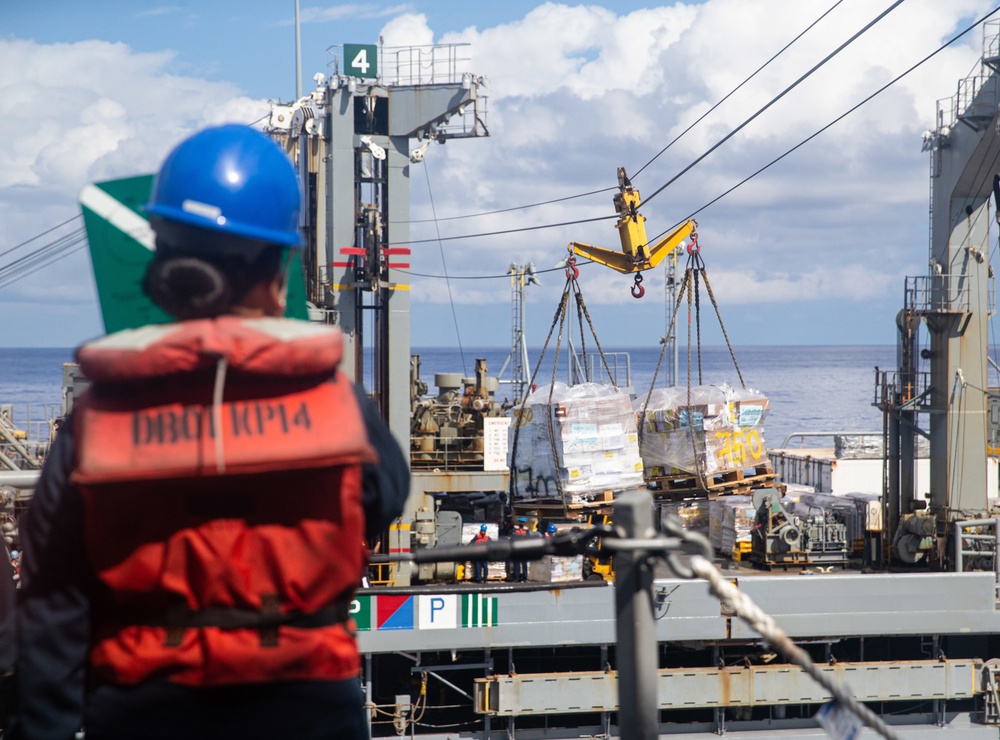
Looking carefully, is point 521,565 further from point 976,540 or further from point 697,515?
point 976,540

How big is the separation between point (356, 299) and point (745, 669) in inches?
315

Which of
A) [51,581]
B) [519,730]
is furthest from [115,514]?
[519,730]

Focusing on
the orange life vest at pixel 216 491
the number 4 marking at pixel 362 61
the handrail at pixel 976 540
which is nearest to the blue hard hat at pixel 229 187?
the orange life vest at pixel 216 491

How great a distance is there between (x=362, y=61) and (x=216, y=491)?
1510 centimetres

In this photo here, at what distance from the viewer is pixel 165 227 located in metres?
1.76

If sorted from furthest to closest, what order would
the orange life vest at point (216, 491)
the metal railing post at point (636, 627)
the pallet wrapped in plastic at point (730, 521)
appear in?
the pallet wrapped in plastic at point (730, 521)
the metal railing post at point (636, 627)
the orange life vest at point (216, 491)

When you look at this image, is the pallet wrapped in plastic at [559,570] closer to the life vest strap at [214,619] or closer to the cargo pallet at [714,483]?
the cargo pallet at [714,483]

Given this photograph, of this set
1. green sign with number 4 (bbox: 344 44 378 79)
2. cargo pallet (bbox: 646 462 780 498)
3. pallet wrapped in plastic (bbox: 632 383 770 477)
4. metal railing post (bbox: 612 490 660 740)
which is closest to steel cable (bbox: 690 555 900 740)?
metal railing post (bbox: 612 490 660 740)

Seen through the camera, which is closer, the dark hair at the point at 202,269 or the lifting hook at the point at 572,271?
the dark hair at the point at 202,269

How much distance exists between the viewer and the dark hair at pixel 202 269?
173 centimetres

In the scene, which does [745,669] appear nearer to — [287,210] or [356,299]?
[356,299]

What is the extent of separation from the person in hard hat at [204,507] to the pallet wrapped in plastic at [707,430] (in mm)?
13780

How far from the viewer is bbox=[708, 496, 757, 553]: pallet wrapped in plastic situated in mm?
16953

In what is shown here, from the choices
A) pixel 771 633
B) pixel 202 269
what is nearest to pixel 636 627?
pixel 771 633
